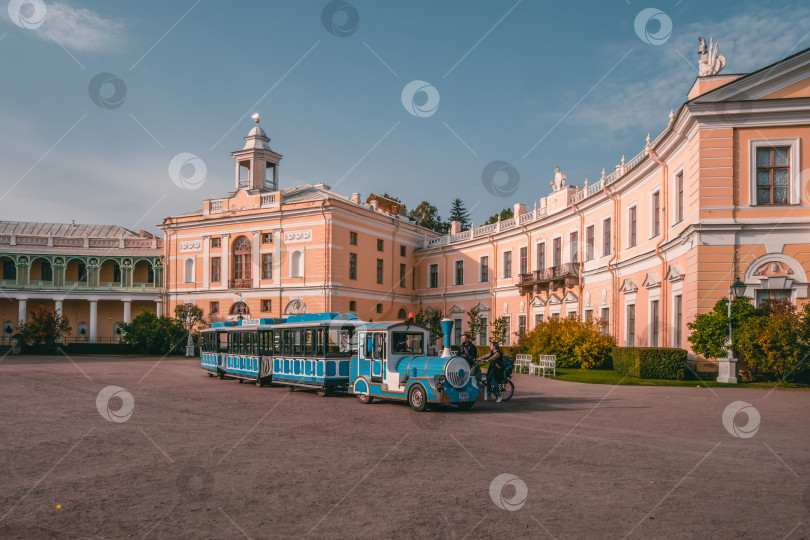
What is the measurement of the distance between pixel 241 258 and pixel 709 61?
37969 mm

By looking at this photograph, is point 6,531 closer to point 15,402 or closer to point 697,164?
point 15,402

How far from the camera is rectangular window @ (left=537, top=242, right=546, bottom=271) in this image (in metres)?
42.4

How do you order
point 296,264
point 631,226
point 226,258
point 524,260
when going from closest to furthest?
point 631,226, point 524,260, point 296,264, point 226,258

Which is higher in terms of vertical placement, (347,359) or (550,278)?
(550,278)

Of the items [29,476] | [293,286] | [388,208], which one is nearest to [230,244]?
[293,286]

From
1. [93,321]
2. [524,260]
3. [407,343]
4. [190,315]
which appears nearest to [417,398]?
[407,343]

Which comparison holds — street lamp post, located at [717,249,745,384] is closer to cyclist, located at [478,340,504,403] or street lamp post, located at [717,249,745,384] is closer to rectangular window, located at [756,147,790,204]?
rectangular window, located at [756,147,790,204]

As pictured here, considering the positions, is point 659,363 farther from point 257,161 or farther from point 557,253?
point 257,161

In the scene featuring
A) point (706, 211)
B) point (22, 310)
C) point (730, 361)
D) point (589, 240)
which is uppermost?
point (706, 211)

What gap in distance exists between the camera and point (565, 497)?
A: 721cm

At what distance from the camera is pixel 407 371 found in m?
16.5

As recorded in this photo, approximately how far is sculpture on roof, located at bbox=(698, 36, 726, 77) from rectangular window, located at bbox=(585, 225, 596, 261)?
13.1 meters

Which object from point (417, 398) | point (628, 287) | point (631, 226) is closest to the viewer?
point (417, 398)

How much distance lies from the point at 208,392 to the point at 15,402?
537 cm
